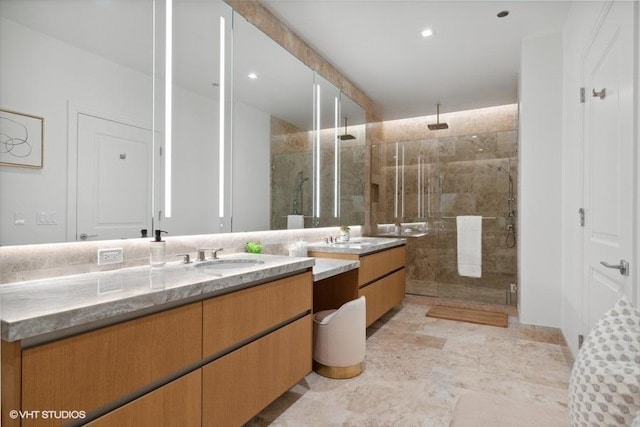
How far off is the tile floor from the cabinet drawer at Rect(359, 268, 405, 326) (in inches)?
8.3

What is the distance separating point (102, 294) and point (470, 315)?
12.3 ft

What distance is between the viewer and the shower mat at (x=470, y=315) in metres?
3.60

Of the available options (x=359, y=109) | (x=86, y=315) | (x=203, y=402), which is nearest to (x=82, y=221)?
(x=86, y=315)

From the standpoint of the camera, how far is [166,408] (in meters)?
1.21

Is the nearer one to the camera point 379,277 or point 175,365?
point 175,365

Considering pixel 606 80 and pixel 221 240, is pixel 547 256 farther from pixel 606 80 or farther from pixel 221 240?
pixel 221 240

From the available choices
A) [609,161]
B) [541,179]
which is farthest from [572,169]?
[609,161]

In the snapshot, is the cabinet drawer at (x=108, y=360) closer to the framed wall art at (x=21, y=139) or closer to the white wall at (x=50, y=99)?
the white wall at (x=50, y=99)

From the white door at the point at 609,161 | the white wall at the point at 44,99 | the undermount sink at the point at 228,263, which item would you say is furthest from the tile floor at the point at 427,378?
the white wall at the point at 44,99

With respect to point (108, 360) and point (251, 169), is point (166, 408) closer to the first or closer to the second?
point (108, 360)

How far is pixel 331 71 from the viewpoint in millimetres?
3588

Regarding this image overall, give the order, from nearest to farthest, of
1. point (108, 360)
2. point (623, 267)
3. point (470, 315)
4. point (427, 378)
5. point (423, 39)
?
point (108, 360) → point (623, 267) → point (427, 378) → point (423, 39) → point (470, 315)

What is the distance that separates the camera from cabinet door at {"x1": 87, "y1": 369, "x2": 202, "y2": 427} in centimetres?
107

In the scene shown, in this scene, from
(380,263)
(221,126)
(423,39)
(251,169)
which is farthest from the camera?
(380,263)
